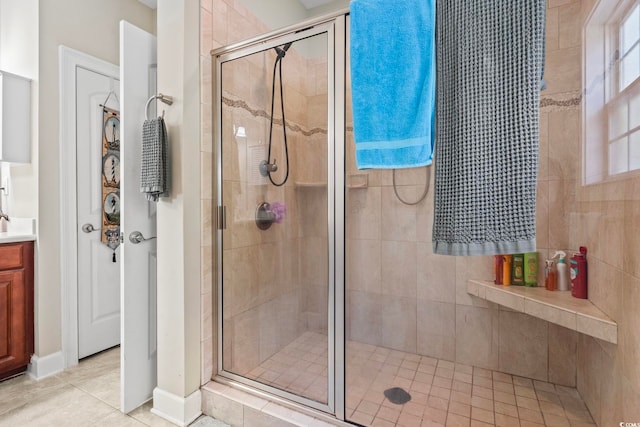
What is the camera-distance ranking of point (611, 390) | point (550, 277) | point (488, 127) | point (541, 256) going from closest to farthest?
point (488, 127)
point (611, 390)
point (550, 277)
point (541, 256)

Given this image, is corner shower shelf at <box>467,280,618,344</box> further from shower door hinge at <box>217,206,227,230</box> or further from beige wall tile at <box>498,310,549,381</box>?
shower door hinge at <box>217,206,227,230</box>

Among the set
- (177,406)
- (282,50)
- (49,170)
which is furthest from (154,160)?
(177,406)

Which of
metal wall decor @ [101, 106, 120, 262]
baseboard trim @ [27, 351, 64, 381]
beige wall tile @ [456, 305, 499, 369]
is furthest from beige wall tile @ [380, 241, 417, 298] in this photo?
baseboard trim @ [27, 351, 64, 381]

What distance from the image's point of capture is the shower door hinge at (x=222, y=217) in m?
1.73

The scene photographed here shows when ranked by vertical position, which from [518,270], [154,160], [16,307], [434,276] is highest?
[154,160]

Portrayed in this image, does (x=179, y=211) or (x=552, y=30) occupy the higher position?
(x=552, y=30)

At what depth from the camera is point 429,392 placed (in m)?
1.72

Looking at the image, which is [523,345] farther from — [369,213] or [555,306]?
[369,213]

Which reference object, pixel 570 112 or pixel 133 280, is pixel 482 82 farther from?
pixel 133 280

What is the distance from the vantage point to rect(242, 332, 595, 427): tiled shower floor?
1.49m

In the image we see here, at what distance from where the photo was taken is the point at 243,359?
174 centimetres

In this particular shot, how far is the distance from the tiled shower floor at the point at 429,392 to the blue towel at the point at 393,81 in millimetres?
985

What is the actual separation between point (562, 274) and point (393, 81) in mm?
1521

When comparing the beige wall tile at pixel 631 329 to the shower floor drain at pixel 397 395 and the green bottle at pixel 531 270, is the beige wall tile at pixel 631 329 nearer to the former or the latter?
the green bottle at pixel 531 270
